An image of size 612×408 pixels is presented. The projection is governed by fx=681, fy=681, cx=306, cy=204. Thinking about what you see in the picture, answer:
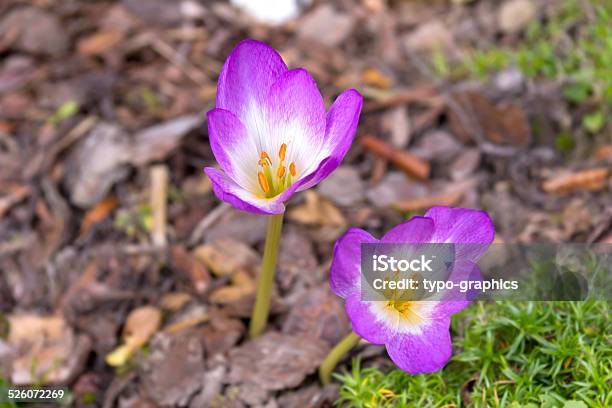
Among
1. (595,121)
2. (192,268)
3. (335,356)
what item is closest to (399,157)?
(595,121)

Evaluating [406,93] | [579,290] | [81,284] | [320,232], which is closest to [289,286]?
[320,232]

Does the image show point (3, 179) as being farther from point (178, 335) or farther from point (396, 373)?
point (396, 373)

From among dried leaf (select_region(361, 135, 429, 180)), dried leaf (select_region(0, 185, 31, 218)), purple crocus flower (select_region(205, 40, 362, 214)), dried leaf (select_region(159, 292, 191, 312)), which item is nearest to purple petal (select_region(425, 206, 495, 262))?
purple crocus flower (select_region(205, 40, 362, 214))

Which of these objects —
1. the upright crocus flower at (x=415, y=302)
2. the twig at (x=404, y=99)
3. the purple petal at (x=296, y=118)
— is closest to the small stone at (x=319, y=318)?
the upright crocus flower at (x=415, y=302)

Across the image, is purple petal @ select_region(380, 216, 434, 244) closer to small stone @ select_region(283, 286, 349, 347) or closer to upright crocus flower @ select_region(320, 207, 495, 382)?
upright crocus flower @ select_region(320, 207, 495, 382)

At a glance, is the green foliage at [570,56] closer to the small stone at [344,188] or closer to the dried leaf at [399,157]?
the dried leaf at [399,157]

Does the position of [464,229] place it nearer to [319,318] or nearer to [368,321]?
[368,321]
